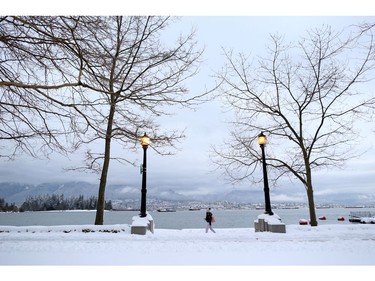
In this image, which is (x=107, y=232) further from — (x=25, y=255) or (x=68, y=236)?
(x=25, y=255)

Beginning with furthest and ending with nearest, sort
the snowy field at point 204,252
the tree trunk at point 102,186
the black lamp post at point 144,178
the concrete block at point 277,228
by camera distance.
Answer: the tree trunk at point 102,186 < the black lamp post at point 144,178 < the concrete block at point 277,228 < the snowy field at point 204,252

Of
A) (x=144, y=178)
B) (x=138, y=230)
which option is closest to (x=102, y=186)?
(x=144, y=178)

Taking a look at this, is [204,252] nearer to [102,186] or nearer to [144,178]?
[144,178]

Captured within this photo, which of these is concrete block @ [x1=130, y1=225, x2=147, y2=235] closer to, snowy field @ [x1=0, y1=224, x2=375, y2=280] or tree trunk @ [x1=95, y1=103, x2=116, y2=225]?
snowy field @ [x1=0, y1=224, x2=375, y2=280]

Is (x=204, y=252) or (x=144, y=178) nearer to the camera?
(x=204, y=252)

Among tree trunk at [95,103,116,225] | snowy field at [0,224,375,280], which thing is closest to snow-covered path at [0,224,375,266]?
snowy field at [0,224,375,280]

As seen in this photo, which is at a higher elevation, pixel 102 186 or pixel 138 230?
pixel 102 186

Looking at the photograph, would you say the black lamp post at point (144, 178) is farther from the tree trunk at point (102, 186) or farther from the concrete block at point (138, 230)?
the tree trunk at point (102, 186)

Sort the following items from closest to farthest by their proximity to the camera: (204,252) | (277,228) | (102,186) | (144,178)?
(204,252) < (277,228) < (144,178) < (102,186)

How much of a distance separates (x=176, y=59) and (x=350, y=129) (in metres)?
11.8

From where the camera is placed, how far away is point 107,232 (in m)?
11.6

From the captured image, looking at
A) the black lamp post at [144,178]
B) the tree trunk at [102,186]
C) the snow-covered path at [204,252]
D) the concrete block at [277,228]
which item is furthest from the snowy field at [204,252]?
the tree trunk at [102,186]

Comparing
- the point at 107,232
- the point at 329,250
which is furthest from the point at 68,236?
the point at 329,250

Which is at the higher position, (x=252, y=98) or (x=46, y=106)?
(x=252, y=98)
